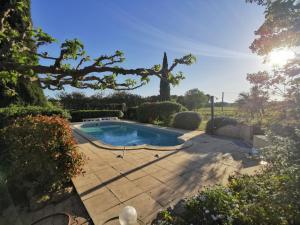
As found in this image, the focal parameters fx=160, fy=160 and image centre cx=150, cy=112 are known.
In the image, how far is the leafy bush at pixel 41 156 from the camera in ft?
10.3

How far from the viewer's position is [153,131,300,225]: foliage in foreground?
1.75 meters

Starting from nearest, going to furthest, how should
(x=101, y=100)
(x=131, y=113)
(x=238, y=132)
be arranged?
(x=238, y=132), (x=131, y=113), (x=101, y=100)

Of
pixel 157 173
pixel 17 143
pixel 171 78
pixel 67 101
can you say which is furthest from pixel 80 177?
pixel 67 101

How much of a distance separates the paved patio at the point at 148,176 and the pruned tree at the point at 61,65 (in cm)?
231

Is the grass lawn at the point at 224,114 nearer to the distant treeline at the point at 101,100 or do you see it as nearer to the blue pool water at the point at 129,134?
the distant treeline at the point at 101,100

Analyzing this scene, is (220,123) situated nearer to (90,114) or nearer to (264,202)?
(264,202)

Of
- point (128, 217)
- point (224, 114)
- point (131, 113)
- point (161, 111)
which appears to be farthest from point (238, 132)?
point (131, 113)

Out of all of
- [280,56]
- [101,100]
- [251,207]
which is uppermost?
[280,56]

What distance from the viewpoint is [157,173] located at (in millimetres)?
4348

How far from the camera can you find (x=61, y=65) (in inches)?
120

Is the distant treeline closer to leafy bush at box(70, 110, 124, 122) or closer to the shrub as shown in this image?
leafy bush at box(70, 110, 124, 122)

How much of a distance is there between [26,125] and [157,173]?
3.32m

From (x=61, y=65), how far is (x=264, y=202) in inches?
156

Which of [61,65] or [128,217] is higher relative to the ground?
[61,65]
